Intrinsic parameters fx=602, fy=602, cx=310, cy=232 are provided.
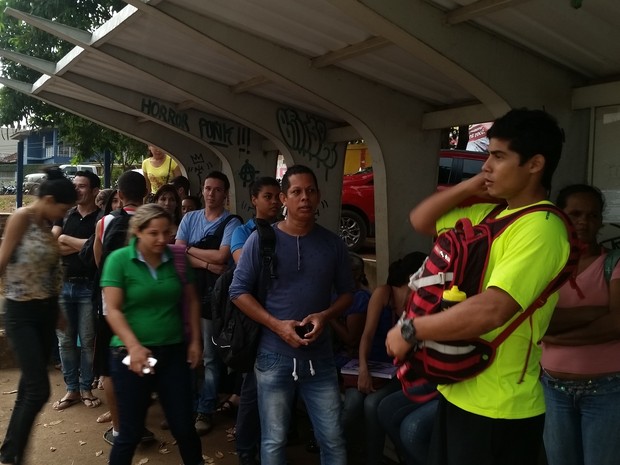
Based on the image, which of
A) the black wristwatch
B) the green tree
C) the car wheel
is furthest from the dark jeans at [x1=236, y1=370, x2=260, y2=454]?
the green tree

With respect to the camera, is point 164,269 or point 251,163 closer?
point 164,269

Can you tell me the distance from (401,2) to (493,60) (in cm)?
Result: 75

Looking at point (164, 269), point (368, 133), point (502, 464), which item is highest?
point (368, 133)

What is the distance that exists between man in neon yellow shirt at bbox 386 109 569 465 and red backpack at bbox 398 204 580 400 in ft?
0.09

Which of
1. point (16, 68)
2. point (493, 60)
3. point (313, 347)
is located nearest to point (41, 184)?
point (313, 347)

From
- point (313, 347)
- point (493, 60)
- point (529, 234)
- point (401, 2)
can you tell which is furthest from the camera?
point (493, 60)

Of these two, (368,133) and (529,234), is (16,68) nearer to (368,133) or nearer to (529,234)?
(368,133)

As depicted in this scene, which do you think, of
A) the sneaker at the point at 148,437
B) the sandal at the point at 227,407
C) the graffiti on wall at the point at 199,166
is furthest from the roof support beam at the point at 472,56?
the graffiti on wall at the point at 199,166

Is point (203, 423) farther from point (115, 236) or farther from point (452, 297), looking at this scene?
point (452, 297)

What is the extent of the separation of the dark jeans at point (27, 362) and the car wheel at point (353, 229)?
295 inches

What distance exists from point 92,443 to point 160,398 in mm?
1740

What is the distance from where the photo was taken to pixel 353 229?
36.5 ft

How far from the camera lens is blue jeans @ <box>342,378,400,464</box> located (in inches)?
148

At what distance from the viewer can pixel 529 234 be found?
1.76m
